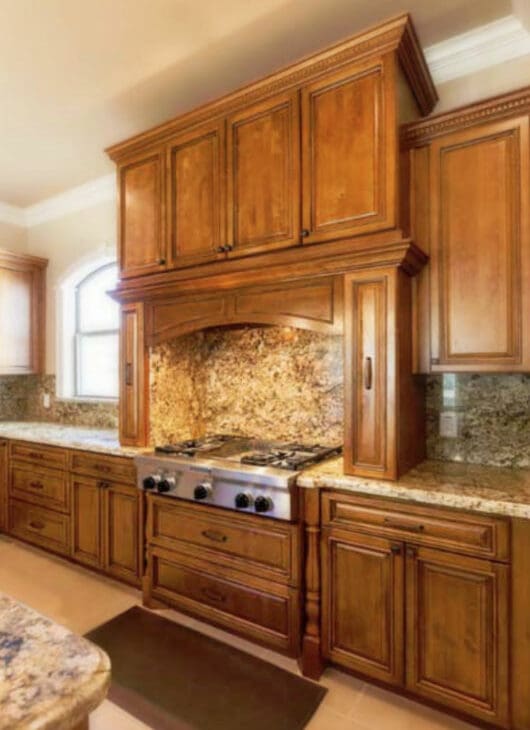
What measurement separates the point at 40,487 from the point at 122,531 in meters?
0.97

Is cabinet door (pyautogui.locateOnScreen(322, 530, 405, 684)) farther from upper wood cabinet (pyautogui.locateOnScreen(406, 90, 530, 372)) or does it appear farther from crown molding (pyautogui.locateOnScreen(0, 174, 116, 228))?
crown molding (pyautogui.locateOnScreen(0, 174, 116, 228))

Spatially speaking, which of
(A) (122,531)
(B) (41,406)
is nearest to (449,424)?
(A) (122,531)

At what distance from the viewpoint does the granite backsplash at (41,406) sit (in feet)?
13.1

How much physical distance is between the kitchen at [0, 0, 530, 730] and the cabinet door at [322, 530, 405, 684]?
0.01 m

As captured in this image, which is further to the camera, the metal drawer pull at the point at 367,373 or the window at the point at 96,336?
the window at the point at 96,336

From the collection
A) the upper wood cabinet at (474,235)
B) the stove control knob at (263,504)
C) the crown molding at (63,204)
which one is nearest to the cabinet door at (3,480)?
the crown molding at (63,204)

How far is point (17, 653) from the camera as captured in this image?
745 millimetres

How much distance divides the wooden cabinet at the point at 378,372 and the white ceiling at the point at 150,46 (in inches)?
51.8

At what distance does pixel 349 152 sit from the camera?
213 centimetres

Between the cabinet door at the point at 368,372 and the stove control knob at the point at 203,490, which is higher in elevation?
the cabinet door at the point at 368,372

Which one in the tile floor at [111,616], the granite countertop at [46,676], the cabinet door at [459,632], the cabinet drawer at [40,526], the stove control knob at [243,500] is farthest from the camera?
the cabinet drawer at [40,526]

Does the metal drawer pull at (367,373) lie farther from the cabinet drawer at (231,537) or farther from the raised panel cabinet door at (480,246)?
the cabinet drawer at (231,537)

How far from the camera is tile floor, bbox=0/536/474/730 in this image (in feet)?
6.03

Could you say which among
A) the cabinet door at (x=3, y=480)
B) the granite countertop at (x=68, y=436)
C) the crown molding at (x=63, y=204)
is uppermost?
the crown molding at (x=63, y=204)
